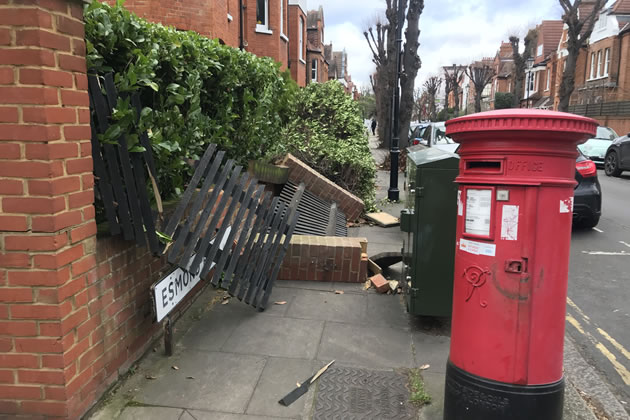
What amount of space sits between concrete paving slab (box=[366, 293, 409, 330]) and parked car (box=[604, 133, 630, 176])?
48.0ft

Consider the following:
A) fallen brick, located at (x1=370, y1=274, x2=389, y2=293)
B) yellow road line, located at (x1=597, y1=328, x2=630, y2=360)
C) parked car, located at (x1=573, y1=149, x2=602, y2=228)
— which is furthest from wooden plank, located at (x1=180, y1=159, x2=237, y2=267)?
parked car, located at (x1=573, y1=149, x2=602, y2=228)

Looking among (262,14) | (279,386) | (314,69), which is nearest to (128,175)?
(279,386)

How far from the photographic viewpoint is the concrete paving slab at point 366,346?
3.53 m

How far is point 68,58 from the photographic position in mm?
2434

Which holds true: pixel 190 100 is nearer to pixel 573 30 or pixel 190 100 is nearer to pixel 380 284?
pixel 380 284

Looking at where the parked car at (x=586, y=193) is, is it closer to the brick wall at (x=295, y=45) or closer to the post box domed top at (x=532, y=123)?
the post box domed top at (x=532, y=123)

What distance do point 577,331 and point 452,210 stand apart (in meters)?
1.89

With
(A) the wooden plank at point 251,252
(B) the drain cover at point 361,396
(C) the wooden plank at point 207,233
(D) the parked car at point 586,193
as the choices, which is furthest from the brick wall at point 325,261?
(D) the parked car at point 586,193

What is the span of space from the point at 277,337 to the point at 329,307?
2.64 feet

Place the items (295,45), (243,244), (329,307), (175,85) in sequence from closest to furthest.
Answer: (175,85)
(243,244)
(329,307)
(295,45)

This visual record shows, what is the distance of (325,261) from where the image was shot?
521 cm

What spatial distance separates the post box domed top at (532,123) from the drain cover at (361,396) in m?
1.70

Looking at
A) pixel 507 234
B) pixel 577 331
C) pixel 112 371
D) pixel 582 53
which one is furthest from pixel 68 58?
pixel 582 53

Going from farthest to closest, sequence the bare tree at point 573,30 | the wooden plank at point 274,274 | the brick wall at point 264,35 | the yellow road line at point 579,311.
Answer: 1. the bare tree at point 573,30
2. the brick wall at point 264,35
3. the yellow road line at point 579,311
4. the wooden plank at point 274,274
